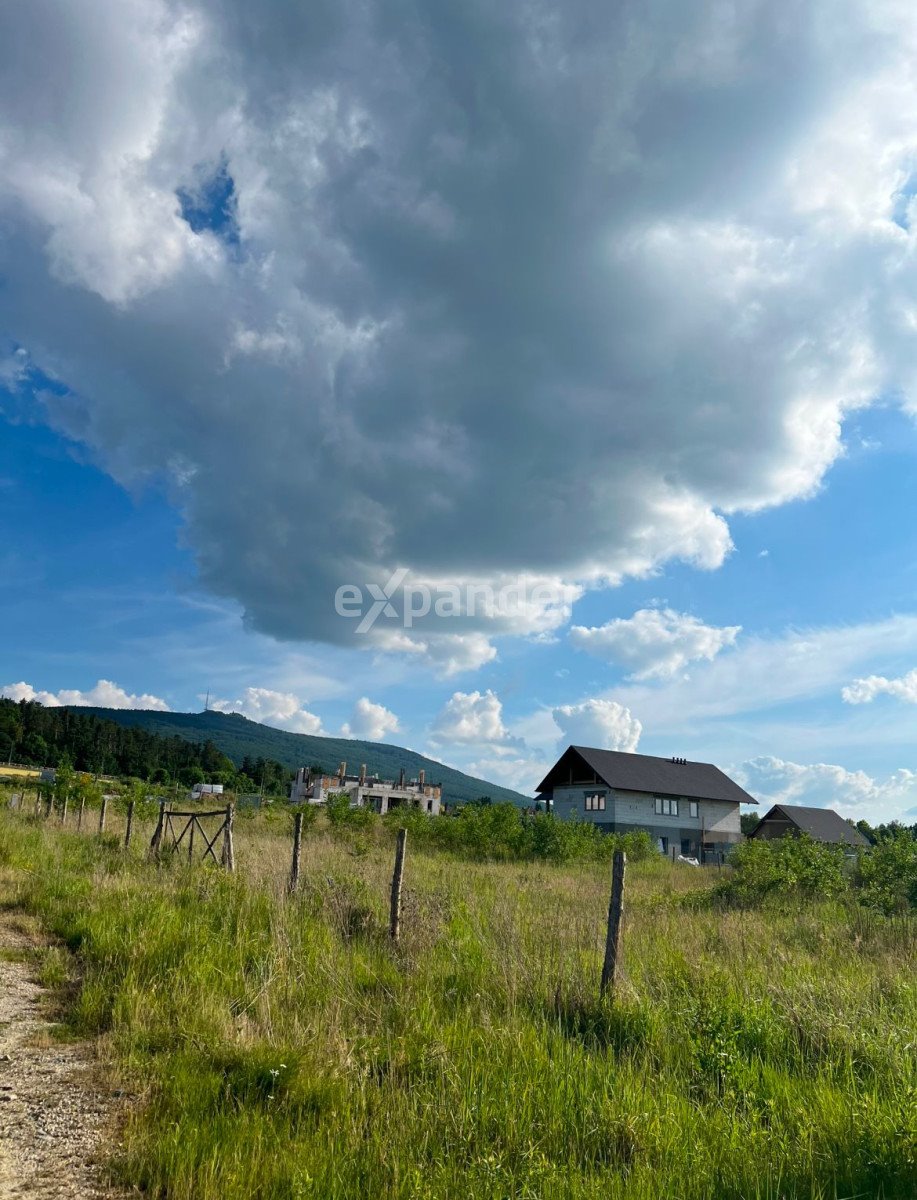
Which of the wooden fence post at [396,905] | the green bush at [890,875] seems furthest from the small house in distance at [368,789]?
the wooden fence post at [396,905]

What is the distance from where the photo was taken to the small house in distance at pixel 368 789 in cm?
7444

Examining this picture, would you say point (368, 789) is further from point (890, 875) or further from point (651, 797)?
point (890, 875)

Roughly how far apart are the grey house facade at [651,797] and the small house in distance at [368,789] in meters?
22.8

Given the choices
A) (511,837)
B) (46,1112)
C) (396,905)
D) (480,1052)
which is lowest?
(511,837)

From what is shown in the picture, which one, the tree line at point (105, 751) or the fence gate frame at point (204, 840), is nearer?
the fence gate frame at point (204, 840)

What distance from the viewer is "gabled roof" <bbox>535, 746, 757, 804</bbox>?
51.2 meters

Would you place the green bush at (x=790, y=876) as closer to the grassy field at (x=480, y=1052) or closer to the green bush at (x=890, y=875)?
the green bush at (x=890, y=875)

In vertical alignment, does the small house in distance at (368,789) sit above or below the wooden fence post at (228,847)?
below

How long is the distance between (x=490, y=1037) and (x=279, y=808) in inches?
1680

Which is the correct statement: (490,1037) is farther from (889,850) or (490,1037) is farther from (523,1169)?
(889,850)

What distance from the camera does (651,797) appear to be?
52.5 metres

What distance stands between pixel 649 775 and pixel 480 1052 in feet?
165

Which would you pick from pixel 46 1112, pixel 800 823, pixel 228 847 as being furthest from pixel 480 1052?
pixel 800 823

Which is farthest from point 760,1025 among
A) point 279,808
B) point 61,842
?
point 279,808
